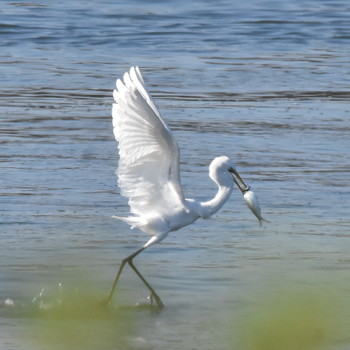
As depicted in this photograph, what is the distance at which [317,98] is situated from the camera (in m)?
15.2

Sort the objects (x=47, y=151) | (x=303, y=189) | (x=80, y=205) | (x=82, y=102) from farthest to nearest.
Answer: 1. (x=82, y=102)
2. (x=47, y=151)
3. (x=303, y=189)
4. (x=80, y=205)

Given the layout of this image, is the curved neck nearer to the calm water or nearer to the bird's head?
the bird's head

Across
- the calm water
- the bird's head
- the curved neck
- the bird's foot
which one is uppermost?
the bird's head

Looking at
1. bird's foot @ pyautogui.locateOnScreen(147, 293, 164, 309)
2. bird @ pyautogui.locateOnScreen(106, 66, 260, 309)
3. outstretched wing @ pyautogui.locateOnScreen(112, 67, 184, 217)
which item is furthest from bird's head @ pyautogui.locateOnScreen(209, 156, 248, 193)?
bird's foot @ pyautogui.locateOnScreen(147, 293, 164, 309)

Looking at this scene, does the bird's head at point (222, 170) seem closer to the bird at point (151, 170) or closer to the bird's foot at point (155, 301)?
the bird at point (151, 170)

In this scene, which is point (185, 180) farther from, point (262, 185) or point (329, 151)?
point (329, 151)

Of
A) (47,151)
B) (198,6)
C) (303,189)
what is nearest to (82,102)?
(47,151)

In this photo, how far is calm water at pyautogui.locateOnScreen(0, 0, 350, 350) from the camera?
5973 millimetres

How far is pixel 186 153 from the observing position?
39.6ft

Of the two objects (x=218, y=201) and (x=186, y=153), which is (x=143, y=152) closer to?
(x=218, y=201)

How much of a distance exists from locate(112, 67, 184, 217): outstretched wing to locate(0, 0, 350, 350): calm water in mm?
444

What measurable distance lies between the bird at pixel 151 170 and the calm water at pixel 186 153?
371 mm

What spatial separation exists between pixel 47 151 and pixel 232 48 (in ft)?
28.4

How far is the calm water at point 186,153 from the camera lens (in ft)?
19.6
